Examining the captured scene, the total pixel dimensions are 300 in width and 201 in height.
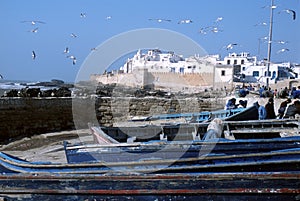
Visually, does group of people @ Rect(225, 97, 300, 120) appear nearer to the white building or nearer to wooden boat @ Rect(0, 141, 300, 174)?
wooden boat @ Rect(0, 141, 300, 174)

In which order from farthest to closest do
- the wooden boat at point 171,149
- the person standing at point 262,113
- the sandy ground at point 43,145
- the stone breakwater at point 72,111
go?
the stone breakwater at point 72,111
the person standing at point 262,113
the sandy ground at point 43,145
the wooden boat at point 171,149

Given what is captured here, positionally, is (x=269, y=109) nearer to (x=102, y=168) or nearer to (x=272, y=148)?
(x=272, y=148)

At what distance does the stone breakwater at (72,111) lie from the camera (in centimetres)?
1440

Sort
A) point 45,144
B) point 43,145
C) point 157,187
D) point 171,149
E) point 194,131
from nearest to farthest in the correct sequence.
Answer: point 157,187 < point 171,149 < point 194,131 < point 43,145 < point 45,144

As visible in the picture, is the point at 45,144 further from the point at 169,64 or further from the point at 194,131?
the point at 169,64

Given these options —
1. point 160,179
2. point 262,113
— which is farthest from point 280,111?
point 160,179

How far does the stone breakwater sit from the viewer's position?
14398mm

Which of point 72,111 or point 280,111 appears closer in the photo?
point 280,111

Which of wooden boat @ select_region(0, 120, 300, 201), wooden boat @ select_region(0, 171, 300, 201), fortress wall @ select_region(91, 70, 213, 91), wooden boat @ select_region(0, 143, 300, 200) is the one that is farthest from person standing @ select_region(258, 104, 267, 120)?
fortress wall @ select_region(91, 70, 213, 91)

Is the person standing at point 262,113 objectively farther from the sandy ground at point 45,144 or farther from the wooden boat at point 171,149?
the wooden boat at point 171,149

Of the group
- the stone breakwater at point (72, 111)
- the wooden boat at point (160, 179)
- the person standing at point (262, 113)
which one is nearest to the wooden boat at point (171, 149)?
the wooden boat at point (160, 179)

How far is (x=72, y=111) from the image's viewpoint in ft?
55.7

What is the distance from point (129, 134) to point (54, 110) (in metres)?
8.96

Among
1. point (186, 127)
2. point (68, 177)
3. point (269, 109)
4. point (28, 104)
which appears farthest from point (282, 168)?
point (28, 104)
